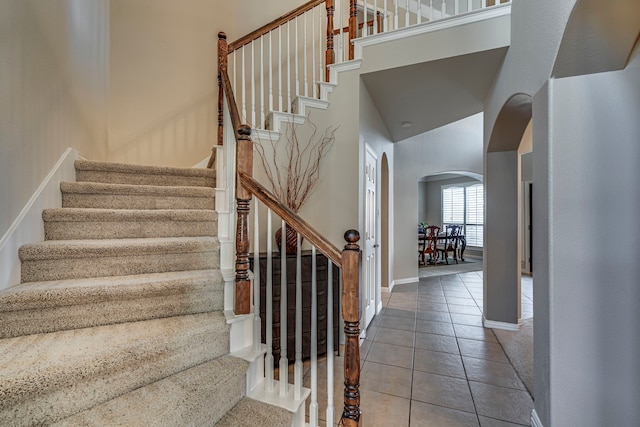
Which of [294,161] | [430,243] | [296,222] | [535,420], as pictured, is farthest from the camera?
[430,243]

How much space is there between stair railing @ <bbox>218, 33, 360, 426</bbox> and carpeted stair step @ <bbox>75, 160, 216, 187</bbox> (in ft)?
3.15

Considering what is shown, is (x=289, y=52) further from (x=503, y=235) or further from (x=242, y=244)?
(x=503, y=235)

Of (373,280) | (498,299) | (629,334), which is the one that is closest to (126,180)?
(373,280)

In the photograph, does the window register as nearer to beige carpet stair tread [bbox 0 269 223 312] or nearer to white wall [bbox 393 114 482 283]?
white wall [bbox 393 114 482 283]

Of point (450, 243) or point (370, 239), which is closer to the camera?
point (370, 239)

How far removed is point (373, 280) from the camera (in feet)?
11.7

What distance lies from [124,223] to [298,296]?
1335 mm

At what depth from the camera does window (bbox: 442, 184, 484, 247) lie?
8.58m

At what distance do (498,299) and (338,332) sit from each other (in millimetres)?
1953

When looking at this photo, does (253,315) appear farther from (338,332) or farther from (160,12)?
(160,12)

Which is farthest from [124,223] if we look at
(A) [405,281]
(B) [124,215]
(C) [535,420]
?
(A) [405,281]

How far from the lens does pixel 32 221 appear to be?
165cm

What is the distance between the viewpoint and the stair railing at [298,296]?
1299mm

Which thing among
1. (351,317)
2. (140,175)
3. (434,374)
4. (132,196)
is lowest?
(434,374)
